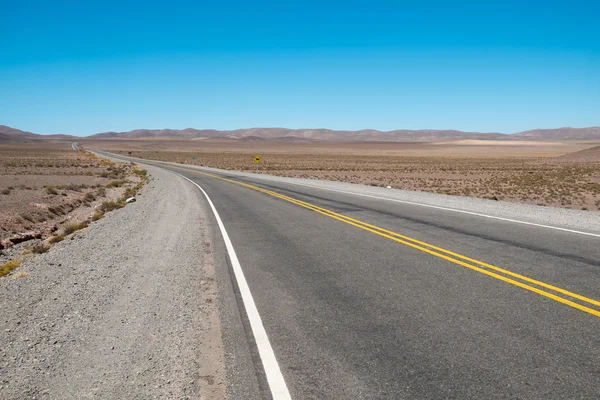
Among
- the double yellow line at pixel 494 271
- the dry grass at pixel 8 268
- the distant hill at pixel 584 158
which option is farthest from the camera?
the distant hill at pixel 584 158

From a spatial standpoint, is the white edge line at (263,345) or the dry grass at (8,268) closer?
the white edge line at (263,345)

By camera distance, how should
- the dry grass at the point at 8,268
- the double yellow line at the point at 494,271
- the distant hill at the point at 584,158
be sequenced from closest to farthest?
the double yellow line at the point at 494,271 < the dry grass at the point at 8,268 < the distant hill at the point at 584,158

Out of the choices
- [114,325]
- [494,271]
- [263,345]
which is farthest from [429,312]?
[114,325]

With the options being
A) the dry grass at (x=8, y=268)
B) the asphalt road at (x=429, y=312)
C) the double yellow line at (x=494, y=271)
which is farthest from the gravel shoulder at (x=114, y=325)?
the double yellow line at (x=494, y=271)

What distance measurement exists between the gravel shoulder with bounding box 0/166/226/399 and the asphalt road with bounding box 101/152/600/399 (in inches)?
24.7

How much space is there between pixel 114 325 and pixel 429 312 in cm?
374

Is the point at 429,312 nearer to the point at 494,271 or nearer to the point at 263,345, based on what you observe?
the point at 263,345

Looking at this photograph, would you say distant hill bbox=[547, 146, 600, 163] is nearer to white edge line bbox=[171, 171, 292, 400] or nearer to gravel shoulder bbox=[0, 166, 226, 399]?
gravel shoulder bbox=[0, 166, 226, 399]

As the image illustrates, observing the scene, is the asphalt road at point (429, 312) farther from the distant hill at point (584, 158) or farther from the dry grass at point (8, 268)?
the distant hill at point (584, 158)

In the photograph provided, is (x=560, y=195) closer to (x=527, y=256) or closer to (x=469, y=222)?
(x=469, y=222)

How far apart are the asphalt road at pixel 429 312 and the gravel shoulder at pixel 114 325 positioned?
2.06 feet

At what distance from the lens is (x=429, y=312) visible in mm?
5164

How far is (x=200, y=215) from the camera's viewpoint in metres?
14.8

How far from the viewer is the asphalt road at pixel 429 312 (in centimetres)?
368
